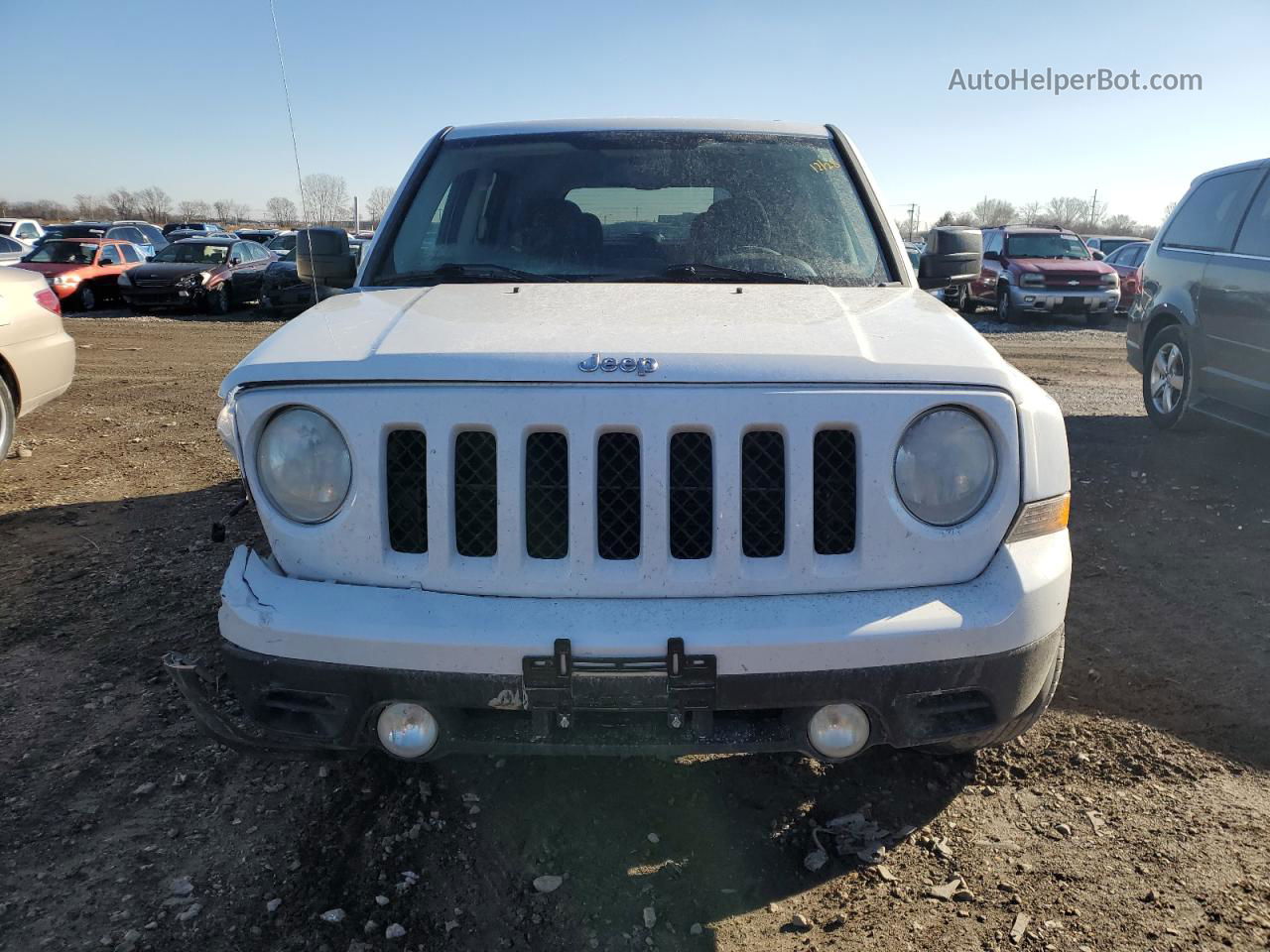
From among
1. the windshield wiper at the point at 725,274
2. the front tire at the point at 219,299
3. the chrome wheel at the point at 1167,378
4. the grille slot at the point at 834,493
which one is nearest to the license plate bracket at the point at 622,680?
the grille slot at the point at 834,493

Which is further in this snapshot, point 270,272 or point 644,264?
point 270,272

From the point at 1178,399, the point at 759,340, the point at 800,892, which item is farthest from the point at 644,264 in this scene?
the point at 1178,399

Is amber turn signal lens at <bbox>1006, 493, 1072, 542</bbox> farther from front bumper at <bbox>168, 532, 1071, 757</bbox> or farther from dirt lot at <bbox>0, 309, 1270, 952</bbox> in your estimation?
dirt lot at <bbox>0, 309, 1270, 952</bbox>

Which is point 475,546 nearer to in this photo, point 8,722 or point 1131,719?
point 8,722

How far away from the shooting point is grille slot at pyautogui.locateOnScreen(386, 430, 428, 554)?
87.1 inches

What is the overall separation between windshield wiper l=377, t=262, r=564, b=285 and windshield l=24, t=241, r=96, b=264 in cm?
1951

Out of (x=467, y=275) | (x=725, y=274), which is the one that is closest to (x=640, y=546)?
(x=725, y=274)

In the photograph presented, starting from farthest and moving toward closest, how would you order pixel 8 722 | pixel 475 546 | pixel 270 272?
pixel 270 272
pixel 8 722
pixel 475 546

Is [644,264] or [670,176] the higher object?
[670,176]

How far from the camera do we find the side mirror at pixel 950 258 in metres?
3.71

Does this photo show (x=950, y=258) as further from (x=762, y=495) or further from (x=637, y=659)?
(x=637, y=659)

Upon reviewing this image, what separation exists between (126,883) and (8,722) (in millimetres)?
1149

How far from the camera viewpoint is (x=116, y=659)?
12.0 feet

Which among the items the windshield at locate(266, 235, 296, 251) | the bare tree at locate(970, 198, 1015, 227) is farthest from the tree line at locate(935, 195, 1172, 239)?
the windshield at locate(266, 235, 296, 251)
